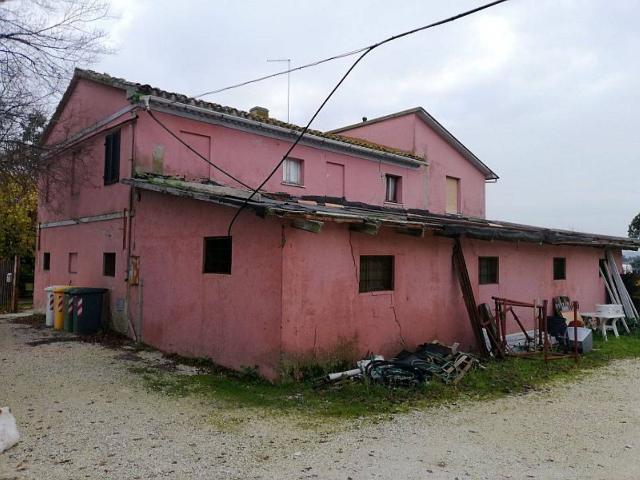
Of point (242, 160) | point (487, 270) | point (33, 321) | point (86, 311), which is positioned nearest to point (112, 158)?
point (242, 160)

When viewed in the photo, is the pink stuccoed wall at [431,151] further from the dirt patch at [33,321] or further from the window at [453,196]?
the dirt patch at [33,321]

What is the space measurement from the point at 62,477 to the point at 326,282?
4539 mm

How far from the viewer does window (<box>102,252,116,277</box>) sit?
1254cm

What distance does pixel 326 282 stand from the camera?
7840 millimetres

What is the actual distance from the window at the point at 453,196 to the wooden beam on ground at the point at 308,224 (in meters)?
13.6

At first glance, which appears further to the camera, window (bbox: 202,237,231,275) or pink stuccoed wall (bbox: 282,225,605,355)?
window (bbox: 202,237,231,275)

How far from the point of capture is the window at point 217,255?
27.9 ft

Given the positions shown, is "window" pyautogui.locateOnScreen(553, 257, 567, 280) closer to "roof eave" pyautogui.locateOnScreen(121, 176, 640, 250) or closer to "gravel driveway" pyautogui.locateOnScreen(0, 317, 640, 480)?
"roof eave" pyautogui.locateOnScreen(121, 176, 640, 250)

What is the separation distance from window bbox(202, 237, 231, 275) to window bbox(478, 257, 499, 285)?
19.7ft

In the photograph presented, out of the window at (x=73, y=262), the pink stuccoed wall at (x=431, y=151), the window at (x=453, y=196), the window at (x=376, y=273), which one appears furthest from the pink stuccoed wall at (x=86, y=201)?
the window at (x=453, y=196)

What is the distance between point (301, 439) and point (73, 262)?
12.0m

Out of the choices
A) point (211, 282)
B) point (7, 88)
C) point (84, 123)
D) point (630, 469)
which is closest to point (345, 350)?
point (211, 282)

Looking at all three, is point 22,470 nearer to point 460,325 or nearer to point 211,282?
point 211,282

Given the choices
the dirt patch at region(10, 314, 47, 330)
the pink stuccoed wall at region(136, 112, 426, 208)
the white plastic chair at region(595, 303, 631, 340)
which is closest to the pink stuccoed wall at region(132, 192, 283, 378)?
the pink stuccoed wall at region(136, 112, 426, 208)
